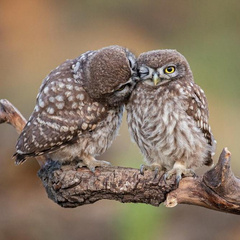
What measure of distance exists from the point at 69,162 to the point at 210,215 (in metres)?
2.40

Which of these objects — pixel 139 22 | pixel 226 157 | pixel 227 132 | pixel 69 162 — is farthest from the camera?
pixel 139 22

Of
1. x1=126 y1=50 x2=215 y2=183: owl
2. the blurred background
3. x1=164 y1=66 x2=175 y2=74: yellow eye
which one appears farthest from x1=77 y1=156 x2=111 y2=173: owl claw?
the blurred background

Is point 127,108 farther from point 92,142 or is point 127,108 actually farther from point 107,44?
point 107,44

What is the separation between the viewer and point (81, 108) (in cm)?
364

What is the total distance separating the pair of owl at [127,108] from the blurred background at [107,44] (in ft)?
6.40

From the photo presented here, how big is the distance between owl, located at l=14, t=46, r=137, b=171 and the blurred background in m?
1.95

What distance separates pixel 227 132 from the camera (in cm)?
678

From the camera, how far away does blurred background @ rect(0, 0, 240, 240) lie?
5922 mm

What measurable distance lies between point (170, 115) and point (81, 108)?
1.64 ft

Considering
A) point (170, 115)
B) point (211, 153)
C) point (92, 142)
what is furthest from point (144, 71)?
point (211, 153)

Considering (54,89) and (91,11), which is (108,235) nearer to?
(54,89)

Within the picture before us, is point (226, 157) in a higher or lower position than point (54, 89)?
lower

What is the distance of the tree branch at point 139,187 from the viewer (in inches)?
123

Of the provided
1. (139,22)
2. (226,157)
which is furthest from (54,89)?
(139,22)
